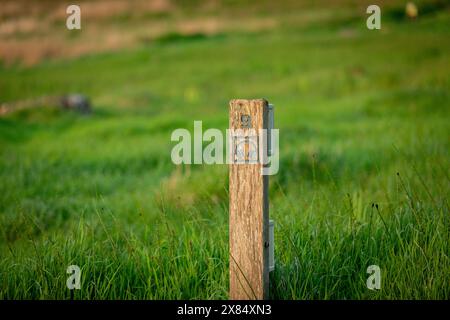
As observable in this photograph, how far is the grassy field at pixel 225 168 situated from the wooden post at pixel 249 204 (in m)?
0.32

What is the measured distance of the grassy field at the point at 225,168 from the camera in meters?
4.60

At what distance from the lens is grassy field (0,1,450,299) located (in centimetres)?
460

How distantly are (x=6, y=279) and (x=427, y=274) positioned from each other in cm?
276

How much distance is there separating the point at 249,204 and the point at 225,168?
177 inches

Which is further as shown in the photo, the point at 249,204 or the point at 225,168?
the point at 225,168

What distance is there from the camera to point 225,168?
8445 mm

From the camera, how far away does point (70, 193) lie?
8.82 meters

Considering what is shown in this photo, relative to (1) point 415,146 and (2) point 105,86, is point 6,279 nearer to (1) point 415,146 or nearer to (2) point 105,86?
(1) point 415,146

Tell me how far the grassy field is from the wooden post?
324 mm

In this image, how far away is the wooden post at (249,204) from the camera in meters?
3.87

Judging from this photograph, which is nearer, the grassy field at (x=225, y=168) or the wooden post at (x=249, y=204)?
the wooden post at (x=249, y=204)

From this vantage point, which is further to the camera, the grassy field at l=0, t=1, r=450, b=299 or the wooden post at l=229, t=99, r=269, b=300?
the grassy field at l=0, t=1, r=450, b=299

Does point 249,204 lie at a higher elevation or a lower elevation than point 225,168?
lower
